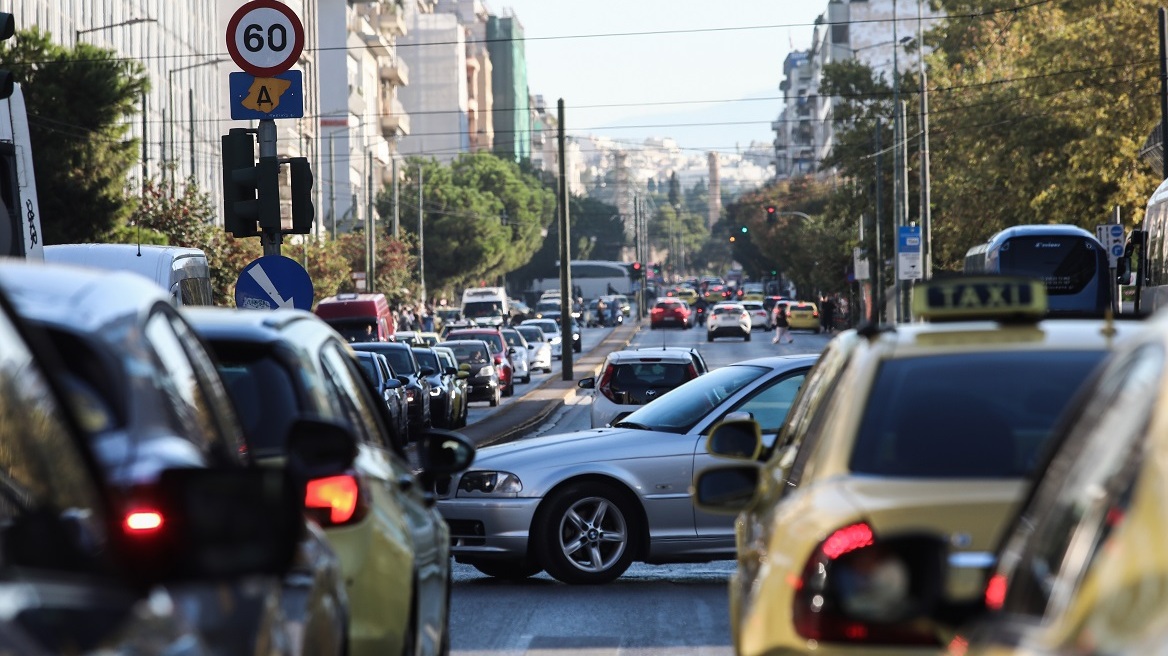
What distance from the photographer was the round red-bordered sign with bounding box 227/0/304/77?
16953mm

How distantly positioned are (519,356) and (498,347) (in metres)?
6.30

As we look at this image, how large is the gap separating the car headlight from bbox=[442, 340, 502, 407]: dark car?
29.8 metres

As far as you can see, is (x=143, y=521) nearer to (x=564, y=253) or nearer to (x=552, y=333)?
(x=564, y=253)

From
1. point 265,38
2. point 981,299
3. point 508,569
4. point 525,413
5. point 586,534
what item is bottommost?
point 525,413

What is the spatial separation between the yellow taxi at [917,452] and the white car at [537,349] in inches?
2047

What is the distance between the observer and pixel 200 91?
70375mm

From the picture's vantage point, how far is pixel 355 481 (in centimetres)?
593

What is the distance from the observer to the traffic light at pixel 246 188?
17203 mm

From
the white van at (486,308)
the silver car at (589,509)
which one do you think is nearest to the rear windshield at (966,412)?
the silver car at (589,509)

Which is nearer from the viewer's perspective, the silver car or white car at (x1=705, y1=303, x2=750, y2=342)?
the silver car

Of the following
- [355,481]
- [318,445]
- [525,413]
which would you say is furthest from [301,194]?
[525,413]

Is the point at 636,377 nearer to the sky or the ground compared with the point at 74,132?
nearer to the ground

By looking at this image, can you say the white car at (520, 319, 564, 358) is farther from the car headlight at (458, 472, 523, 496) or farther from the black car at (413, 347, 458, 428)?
the car headlight at (458, 472, 523, 496)

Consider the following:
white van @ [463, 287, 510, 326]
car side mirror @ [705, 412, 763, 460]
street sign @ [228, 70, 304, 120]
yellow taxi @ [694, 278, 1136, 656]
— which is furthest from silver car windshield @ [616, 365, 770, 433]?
white van @ [463, 287, 510, 326]
